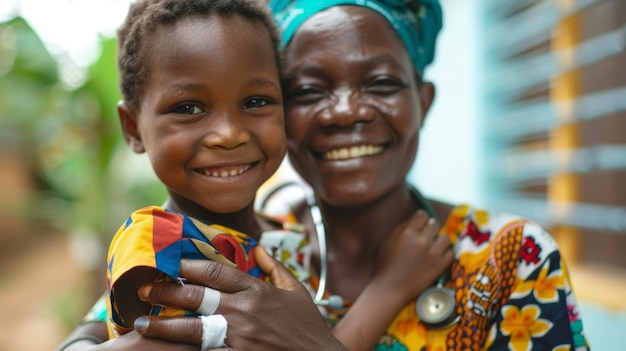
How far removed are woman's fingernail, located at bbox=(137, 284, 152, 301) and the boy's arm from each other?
0.53 m

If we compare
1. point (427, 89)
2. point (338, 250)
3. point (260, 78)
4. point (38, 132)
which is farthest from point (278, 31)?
point (38, 132)

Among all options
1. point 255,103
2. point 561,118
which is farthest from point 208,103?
point 561,118

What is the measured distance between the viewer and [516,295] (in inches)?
68.2

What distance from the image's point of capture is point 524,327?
172 centimetres

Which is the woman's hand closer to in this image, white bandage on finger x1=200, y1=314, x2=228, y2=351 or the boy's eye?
white bandage on finger x1=200, y1=314, x2=228, y2=351

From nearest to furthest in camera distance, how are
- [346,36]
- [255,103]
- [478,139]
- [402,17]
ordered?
[255,103], [346,36], [402,17], [478,139]

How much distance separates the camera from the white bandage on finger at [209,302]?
1390mm

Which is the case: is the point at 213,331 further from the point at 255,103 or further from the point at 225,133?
the point at 255,103

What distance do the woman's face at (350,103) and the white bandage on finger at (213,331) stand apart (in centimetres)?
66

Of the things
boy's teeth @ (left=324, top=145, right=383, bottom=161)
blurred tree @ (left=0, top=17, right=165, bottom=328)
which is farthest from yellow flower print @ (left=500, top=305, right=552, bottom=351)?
blurred tree @ (left=0, top=17, right=165, bottom=328)

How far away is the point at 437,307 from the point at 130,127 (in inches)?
38.2

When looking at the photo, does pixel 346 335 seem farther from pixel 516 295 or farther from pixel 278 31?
pixel 278 31

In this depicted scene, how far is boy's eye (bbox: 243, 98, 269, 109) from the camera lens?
1.68 meters

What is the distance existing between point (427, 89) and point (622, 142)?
1.58m
